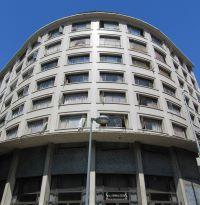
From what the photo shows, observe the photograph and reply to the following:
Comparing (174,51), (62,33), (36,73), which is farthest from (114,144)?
(174,51)

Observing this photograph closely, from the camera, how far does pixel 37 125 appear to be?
20.9m

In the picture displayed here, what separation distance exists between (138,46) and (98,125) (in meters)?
11.9

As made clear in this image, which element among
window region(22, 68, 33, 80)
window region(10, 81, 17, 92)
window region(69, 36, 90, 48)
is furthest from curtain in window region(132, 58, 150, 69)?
window region(10, 81, 17, 92)

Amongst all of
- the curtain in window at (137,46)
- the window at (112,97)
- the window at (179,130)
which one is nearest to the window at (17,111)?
the window at (112,97)

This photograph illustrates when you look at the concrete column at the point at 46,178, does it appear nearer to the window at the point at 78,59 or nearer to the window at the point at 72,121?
the window at the point at 72,121

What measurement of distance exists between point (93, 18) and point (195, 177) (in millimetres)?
19673

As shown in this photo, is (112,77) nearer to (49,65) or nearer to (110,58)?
(110,58)

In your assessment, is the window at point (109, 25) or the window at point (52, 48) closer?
the window at point (52, 48)

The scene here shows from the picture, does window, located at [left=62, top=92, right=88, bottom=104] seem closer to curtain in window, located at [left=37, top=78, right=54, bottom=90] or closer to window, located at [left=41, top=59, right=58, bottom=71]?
curtain in window, located at [left=37, top=78, right=54, bottom=90]

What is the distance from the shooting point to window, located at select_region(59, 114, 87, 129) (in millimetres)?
19375

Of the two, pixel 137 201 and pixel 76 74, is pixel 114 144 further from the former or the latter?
pixel 76 74

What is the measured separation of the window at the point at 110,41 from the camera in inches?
1006

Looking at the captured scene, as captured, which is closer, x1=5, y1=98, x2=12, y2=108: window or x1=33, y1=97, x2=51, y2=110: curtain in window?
x1=33, y1=97, x2=51, y2=110: curtain in window

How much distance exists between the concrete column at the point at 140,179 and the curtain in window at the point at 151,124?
2.22 m
